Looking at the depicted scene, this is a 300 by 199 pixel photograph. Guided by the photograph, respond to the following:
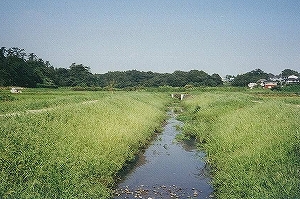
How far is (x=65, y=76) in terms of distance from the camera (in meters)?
101

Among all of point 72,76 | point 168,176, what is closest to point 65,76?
point 72,76

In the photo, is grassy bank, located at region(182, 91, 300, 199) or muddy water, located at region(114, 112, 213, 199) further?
muddy water, located at region(114, 112, 213, 199)

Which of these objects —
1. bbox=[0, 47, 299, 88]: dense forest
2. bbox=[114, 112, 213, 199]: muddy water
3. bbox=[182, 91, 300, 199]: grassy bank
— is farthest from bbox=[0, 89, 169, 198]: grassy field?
bbox=[0, 47, 299, 88]: dense forest

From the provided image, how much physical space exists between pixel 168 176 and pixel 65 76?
93759mm

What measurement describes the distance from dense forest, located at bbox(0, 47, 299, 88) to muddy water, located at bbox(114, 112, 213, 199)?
4853cm

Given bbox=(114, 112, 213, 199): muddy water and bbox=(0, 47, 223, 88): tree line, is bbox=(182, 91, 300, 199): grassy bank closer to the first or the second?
bbox=(114, 112, 213, 199): muddy water

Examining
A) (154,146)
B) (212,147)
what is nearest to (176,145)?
(154,146)

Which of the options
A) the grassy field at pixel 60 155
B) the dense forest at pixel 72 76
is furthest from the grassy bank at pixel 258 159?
the dense forest at pixel 72 76

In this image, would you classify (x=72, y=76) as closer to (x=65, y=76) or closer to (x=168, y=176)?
(x=65, y=76)

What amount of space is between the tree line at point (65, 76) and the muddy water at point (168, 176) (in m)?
55.7

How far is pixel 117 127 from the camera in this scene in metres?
15.5

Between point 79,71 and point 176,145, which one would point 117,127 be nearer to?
point 176,145

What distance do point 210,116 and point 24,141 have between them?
18.1m

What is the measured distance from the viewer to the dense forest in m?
65.6
